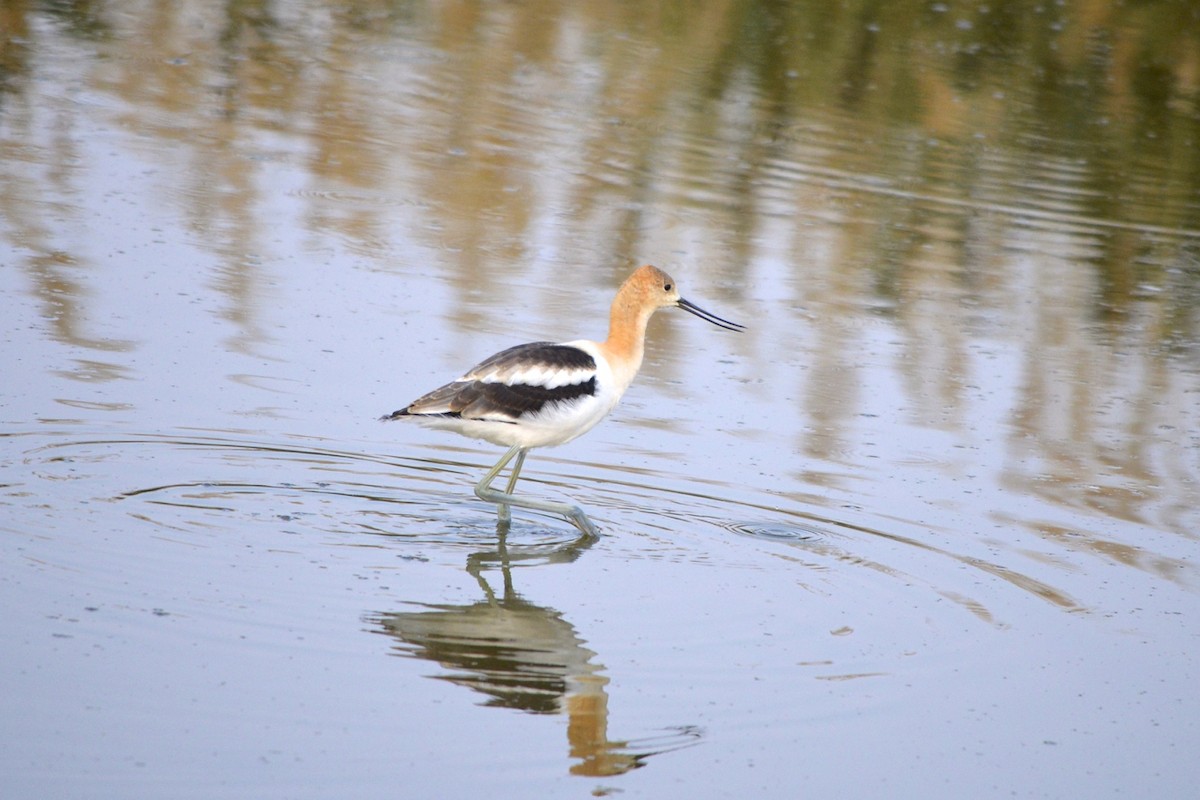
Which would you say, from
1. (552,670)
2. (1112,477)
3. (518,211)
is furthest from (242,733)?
(518,211)

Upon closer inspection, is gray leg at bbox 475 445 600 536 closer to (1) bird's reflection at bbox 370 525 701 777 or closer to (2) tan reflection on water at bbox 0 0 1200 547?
(1) bird's reflection at bbox 370 525 701 777

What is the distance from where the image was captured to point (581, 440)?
7879mm

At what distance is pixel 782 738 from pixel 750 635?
77cm

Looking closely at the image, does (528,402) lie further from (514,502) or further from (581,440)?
(581,440)

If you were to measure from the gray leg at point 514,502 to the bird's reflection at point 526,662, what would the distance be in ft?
1.75

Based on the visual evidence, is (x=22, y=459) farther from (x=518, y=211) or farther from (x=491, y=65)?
(x=491, y=65)

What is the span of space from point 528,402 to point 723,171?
6603mm

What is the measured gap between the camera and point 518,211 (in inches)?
448

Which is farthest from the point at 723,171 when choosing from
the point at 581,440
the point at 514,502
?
the point at 514,502

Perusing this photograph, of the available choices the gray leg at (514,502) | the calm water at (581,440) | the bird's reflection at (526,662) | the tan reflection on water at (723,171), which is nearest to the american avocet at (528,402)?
the gray leg at (514,502)

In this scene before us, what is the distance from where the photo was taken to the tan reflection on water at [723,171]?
9.07m

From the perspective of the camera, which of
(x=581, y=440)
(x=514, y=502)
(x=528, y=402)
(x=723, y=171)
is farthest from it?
(x=723, y=171)

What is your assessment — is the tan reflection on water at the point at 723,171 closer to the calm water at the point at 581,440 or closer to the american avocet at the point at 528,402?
the calm water at the point at 581,440

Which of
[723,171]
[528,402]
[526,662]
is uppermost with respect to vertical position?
[723,171]
